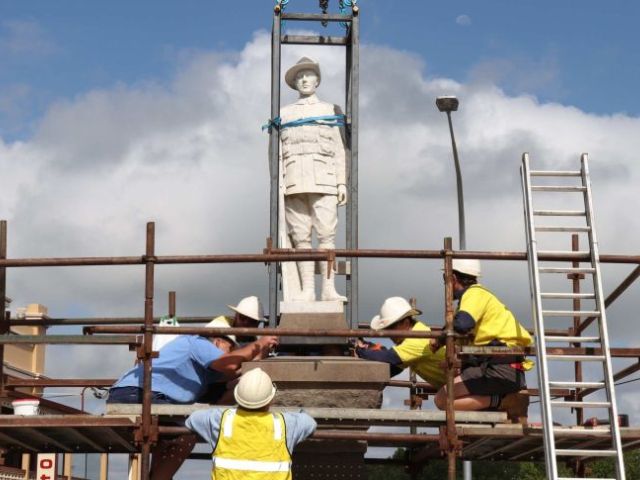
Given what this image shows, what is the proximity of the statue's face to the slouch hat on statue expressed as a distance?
0.04m

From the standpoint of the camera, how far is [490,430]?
9430mm

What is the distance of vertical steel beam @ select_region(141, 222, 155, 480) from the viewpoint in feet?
30.6

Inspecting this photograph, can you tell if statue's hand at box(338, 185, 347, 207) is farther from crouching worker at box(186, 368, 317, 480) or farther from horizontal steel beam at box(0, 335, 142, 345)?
crouching worker at box(186, 368, 317, 480)

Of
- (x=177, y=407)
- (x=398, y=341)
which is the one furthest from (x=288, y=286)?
(x=177, y=407)

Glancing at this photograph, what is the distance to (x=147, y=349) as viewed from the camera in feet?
30.9

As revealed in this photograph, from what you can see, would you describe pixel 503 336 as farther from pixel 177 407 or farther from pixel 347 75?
pixel 347 75

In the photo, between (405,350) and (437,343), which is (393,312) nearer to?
(405,350)

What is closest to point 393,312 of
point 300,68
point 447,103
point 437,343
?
point 437,343

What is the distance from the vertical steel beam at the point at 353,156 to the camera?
40.3 feet

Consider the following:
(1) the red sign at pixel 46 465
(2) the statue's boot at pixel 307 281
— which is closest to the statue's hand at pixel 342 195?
(2) the statue's boot at pixel 307 281

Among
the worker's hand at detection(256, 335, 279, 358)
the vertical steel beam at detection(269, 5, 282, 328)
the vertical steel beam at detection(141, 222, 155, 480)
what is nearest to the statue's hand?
the vertical steel beam at detection(269, 5, 282, 328)

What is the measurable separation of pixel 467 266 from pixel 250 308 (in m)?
1.88

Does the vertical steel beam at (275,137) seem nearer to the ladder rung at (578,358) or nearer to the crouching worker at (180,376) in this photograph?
the crouching worker at (180,376)

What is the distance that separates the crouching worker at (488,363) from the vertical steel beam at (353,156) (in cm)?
234
